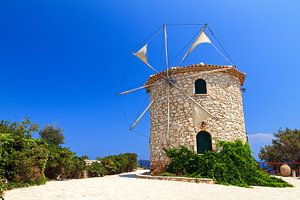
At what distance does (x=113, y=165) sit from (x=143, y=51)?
8.82 meters

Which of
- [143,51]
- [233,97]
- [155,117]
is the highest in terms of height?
[143,51]

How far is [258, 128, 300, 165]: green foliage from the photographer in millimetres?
20766

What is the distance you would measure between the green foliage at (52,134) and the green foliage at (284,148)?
20.4 m

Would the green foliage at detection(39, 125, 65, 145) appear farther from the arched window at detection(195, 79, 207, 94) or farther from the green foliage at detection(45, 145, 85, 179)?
the arched window at detection(195, 79, 207, 94)

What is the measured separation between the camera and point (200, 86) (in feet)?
42.9

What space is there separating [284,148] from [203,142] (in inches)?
532

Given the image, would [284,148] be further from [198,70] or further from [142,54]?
[142,54]

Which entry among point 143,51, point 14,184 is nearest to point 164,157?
point 143,51

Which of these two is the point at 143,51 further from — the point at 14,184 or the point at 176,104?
the point at 14,184

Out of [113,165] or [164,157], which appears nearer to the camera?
[164,157]

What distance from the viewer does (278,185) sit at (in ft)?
32.6

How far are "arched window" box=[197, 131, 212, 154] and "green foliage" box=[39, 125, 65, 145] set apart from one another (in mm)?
16765

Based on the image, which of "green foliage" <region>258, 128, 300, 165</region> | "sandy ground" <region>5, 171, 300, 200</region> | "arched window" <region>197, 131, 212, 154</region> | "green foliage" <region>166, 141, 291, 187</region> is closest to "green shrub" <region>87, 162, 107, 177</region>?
"green foliage" <region>166, 141, 291, 187</region>

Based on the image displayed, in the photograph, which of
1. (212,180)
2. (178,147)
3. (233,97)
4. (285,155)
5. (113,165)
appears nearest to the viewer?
(212,180)
